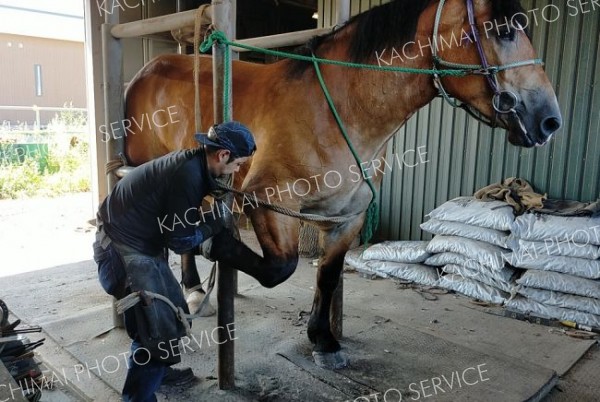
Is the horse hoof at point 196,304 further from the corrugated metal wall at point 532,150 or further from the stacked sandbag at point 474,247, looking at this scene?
the corrugated metal wall at point 532,150

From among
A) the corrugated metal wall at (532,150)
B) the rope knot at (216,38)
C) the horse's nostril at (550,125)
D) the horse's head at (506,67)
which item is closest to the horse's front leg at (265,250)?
the rope knot at (216,38)

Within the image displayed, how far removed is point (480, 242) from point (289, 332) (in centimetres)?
190

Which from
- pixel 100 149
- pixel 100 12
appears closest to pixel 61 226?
pixel 100 149

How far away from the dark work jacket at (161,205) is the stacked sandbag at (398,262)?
105 inches

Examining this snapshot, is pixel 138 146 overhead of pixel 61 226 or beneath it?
overhead

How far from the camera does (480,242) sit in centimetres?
407

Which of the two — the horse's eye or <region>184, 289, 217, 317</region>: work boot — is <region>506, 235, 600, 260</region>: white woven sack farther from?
<region>184, 289, 217, 317</region>: work boot

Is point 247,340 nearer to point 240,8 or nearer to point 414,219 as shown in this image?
point 414,219

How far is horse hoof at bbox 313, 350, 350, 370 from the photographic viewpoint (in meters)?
2.69

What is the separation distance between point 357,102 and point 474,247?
229 centimetres

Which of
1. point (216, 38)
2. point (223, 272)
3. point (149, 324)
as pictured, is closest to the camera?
point (149, 324)

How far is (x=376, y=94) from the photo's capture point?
7.35 feet

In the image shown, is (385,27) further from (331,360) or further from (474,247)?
(474,247)

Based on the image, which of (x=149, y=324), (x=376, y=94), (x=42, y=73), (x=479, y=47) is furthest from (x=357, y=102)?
(x=42, y=73)
